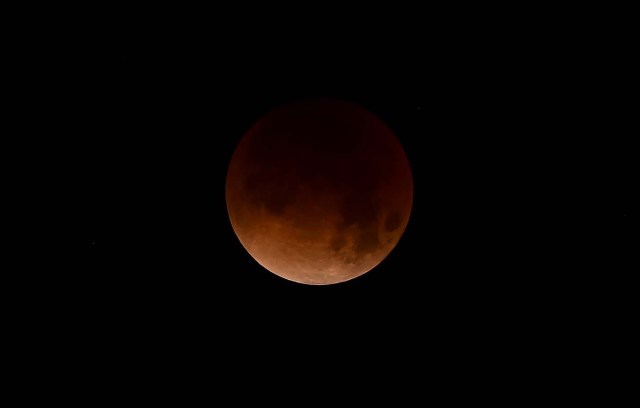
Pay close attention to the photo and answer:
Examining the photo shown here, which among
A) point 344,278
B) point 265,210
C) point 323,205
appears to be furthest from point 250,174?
point 344,278

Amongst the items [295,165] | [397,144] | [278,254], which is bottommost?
[278,254]

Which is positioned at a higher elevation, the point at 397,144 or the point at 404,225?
the point at 397,144

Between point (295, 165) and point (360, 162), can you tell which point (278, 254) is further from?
point (360, 162)

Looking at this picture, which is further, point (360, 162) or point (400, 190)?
point (400, 190)

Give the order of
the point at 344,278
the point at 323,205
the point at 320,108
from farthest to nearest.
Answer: the point at 344,278 < the point at 320,108 < the point at 323,205

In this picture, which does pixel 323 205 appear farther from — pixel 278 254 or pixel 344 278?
pixel 344 278

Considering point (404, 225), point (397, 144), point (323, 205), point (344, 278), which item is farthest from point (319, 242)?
point (397, 144)

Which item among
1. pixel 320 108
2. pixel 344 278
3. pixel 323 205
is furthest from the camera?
pixel 344 278
